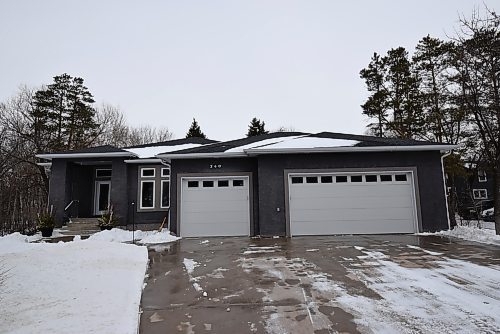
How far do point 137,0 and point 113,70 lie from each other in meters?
4.84

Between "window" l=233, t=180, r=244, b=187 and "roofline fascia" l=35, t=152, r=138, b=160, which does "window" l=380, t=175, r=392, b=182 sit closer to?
"window" l=233, t=180, r=244, b=187

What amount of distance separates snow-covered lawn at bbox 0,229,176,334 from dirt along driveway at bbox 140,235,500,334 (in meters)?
0.28

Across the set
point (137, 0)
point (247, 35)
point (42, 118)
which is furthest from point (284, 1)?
point (42, 118)

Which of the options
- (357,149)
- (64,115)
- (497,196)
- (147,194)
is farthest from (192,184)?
(64,115)

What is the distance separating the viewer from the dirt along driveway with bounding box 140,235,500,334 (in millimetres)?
3127

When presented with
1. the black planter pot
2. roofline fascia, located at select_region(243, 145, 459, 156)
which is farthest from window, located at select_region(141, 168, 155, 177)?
roofline fascia, located at select_region(243, 145, 459, 156)

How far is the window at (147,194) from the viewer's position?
543 inches

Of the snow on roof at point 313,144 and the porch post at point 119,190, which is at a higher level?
the snow on roof at point 313,144

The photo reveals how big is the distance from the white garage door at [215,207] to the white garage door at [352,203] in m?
1.80

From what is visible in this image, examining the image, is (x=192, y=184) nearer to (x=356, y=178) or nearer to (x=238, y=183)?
(x=238, y=183)

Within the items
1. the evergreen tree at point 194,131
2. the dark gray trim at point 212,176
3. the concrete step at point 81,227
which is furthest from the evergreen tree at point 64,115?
the dark gray trim at point 212,176

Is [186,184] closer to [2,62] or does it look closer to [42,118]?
[2,62]

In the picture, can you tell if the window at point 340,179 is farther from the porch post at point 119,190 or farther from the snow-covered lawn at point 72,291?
the porch post at point 119,190

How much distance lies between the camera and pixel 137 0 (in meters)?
10.8
